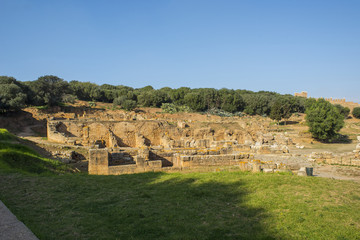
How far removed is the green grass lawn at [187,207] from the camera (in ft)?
16.1

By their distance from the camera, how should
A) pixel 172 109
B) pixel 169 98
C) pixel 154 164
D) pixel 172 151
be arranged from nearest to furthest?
pixel 154 164
pixel 172 151
pixel 172 109
pixel 169 98

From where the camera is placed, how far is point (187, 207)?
20.9 feet

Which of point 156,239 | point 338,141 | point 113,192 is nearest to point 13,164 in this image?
point 113,192

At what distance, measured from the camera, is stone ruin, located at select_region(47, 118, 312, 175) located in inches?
455

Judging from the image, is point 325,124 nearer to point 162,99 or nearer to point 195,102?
point 195,102

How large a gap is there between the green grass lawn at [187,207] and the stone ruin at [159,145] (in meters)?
2.14

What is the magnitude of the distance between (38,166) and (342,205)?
11.3 m

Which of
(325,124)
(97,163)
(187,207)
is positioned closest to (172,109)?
(325,124)

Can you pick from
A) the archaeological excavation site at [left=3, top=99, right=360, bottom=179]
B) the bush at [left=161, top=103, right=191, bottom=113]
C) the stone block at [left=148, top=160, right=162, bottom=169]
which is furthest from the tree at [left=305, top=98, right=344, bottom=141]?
the bush at [left=161, top=103, right=191, bottom=113]

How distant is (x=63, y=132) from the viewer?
2336 cm

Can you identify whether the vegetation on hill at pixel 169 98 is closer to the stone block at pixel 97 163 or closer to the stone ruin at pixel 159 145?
the stone ruin at pixel 159 145

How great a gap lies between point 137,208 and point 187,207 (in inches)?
49.3

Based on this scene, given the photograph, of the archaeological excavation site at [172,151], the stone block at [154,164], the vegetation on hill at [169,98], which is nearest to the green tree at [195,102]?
the vegetation on hill at [169,98]

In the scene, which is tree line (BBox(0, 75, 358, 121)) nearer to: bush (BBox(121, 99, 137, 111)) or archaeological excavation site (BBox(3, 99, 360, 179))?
bush (BBox(121, 99, 137, 111))
